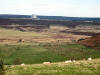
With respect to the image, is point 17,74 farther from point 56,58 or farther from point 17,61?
point 56,58

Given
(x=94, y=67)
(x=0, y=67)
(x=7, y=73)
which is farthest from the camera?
(x=94, y=67)

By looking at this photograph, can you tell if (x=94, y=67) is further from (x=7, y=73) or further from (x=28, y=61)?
(x=28, y=61)

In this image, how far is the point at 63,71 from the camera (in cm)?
2455

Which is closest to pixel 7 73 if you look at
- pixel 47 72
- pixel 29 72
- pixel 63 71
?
pixel 29 72

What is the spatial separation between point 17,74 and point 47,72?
144 inches

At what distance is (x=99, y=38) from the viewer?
89062 mm

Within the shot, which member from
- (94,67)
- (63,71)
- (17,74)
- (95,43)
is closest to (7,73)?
(17,74)

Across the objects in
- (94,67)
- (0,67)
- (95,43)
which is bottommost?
(95,43)

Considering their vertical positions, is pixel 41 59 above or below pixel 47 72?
below

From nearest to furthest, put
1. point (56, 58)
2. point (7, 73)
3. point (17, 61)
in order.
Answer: point (7, 73) → point (17, 61) → point (56, 58)

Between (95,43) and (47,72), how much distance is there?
64.8 meters

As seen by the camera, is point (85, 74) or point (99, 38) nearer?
point (85, 74)

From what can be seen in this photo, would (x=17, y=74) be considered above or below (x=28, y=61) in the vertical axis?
above

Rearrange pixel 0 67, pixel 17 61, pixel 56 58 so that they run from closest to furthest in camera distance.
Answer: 1. pixel 0 67
2. pixel 17 61
3. pixel 56 58
